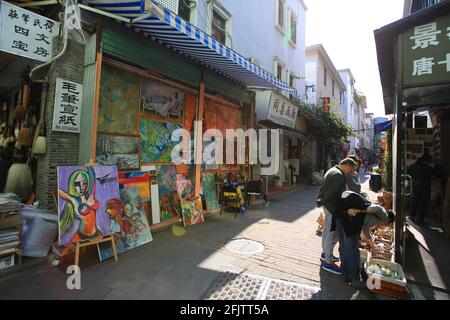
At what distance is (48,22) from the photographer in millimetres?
4641

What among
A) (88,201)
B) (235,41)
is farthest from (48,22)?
(235,41)

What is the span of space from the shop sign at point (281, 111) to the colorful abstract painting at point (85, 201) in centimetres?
709

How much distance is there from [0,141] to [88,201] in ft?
15.7

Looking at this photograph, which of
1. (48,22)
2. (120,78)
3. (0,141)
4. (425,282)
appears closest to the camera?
(425,282)

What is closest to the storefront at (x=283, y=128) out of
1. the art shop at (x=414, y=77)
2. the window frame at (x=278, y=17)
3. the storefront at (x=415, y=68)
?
the window frame at (x=278, y=17)

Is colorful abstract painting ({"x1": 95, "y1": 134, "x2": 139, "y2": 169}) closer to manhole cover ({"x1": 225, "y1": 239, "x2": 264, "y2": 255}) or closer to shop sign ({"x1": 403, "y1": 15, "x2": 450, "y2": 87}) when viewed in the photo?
manhole cover ({"x1": 225, "y1": 239, "x2": 264, "y2": 255})

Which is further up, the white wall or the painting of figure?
the white wall

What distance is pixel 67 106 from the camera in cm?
471

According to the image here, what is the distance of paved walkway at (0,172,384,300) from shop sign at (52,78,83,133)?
2.41 metres

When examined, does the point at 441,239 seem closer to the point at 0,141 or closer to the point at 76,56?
the point at 76,56

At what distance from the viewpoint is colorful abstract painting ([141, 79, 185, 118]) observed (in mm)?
6238

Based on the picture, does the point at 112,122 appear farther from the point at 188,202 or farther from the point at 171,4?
the point at 171,4

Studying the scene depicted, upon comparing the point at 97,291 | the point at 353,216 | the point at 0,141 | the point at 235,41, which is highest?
the point at 235,41

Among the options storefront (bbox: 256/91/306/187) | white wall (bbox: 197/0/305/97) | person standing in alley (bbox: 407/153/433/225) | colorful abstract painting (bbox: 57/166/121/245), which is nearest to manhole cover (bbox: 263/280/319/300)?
colorful abstract painting (bbox: 57/166/121/245)
